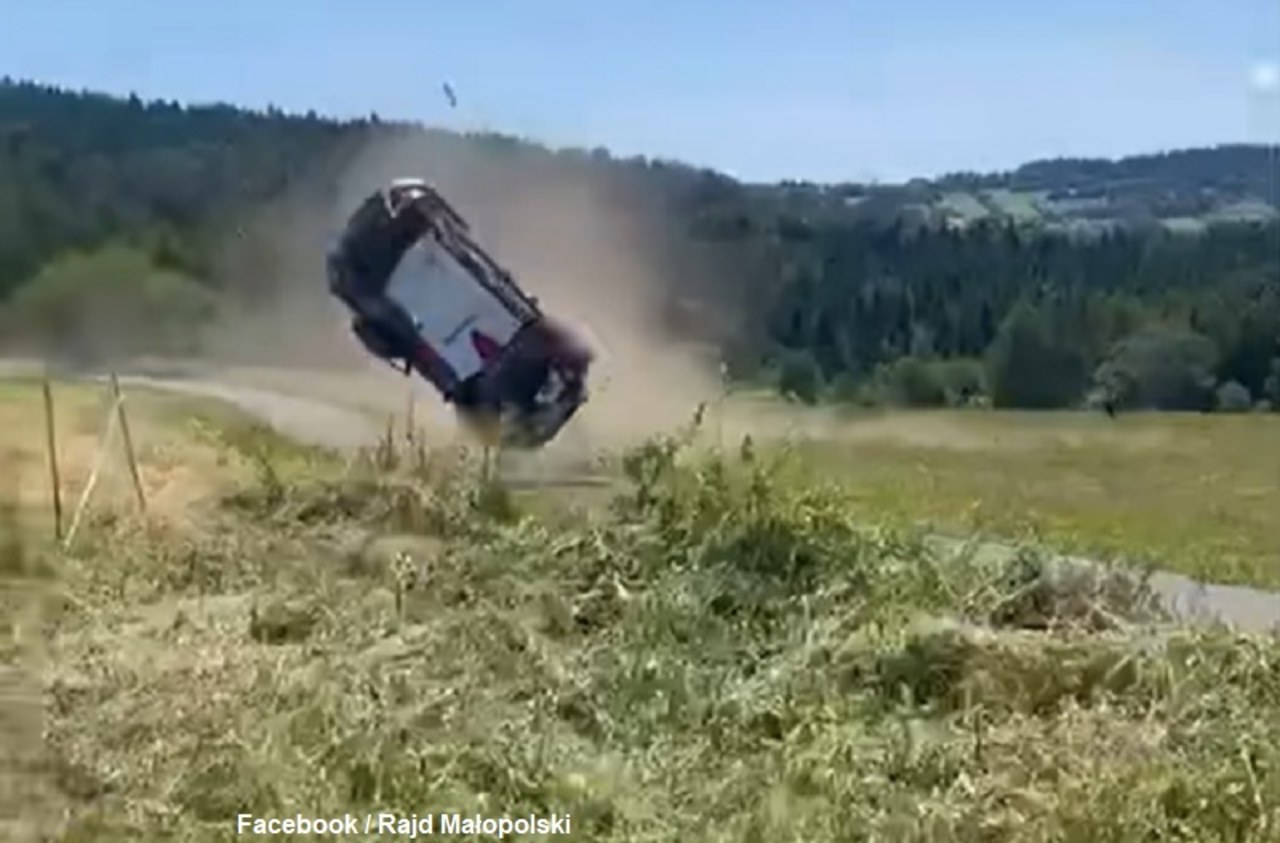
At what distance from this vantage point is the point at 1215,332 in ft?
70.1

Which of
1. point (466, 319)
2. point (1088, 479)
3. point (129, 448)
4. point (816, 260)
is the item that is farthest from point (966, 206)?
point (129, 448)

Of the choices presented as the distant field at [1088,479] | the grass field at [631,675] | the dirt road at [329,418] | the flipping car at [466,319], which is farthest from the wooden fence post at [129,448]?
the distant field at [1088,479]

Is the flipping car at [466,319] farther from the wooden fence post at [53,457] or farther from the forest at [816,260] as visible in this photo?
the wooden fence post at [53,457]

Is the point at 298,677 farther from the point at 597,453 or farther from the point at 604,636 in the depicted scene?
the point at 597,453

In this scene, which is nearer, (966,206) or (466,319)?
(466,319)

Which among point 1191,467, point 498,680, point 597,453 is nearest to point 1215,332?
point 1191,467

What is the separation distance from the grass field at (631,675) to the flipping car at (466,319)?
323cm

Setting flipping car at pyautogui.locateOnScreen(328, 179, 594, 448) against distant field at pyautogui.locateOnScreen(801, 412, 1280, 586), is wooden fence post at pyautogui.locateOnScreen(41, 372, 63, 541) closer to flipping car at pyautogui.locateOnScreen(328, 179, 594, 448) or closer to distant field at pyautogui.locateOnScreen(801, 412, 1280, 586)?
flipping car at pyautogui.locateOnScreen(328, 179, 594, 448)

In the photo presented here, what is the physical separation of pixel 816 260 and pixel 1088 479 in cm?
384

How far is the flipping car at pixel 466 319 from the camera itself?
1041cm

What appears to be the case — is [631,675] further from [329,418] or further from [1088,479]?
[1088,479]

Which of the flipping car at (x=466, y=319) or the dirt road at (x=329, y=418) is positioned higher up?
the flipping car at (x=466, y=319)

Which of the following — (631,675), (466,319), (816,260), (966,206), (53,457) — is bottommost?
(631,675)

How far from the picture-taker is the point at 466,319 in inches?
412
